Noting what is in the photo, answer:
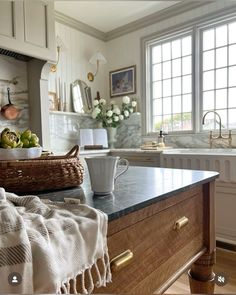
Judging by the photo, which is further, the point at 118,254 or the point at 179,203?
the point at 179,203

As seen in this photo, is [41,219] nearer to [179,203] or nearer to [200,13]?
[179,203]

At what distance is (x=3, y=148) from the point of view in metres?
0.82

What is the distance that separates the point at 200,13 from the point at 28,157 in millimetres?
2738

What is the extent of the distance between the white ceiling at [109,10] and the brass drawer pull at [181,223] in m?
2.70

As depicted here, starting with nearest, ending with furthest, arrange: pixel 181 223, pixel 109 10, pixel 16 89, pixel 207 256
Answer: pixel 181 223, pixel 207 256, pixel 16 89, pixel 109 10

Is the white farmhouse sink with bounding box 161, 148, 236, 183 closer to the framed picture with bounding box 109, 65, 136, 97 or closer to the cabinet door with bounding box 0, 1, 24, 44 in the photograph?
the framed picture with bounding box 109, 65, 136, 97

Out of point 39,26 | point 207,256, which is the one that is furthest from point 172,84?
point 207,256

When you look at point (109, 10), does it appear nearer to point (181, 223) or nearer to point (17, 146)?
point (17, 146)

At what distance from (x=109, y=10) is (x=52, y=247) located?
312cm

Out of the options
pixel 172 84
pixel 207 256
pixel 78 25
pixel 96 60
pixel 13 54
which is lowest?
pixel 207 256

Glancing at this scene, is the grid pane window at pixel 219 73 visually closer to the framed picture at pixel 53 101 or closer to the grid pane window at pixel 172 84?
the grid pane window at pixel 172 84

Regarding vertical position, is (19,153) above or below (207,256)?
above

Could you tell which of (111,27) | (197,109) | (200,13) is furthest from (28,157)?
(111,27)

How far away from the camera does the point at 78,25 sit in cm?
325
